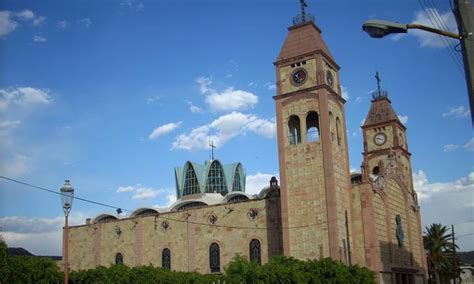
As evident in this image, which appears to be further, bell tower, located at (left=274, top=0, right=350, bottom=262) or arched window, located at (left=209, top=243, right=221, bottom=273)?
arched window, located at (left=209, top=243, right=221, bottom=273)

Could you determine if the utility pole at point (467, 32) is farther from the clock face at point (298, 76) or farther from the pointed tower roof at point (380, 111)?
the pointed tower roof at point (380, 111)

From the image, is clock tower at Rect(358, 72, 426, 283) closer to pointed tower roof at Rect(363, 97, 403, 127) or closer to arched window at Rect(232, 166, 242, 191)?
pointed tower roof at Rect(363, 97, 403, 127)

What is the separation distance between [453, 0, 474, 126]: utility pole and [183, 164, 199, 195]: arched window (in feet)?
195

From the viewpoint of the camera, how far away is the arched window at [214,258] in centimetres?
4348

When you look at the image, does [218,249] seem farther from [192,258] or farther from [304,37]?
[304,37]

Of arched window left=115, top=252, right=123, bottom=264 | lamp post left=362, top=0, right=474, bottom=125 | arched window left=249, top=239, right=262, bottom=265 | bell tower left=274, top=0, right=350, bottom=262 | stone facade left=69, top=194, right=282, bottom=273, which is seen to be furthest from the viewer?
arched window left=115, top=252, right=123, bottom=264

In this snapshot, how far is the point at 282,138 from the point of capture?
133 feet

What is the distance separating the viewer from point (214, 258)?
144 feet

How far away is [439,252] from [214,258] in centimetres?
3216

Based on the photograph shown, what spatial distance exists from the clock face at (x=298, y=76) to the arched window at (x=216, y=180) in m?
27.5

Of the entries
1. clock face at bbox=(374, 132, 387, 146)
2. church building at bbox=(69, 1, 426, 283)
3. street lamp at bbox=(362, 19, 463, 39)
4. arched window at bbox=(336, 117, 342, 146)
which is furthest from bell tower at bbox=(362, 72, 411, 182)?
street lamp at bbox=(362, 19, 463, 39)

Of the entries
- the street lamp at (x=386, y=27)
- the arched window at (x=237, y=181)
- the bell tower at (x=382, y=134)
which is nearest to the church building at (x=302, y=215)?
the bell tower at (x=382, y=134)

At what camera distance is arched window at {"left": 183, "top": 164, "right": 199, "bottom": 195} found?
6594 centimetres

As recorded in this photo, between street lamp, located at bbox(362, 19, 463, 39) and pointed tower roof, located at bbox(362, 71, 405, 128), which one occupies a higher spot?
pointed tower roof, located at bbox(362, 71, 405, 128)
